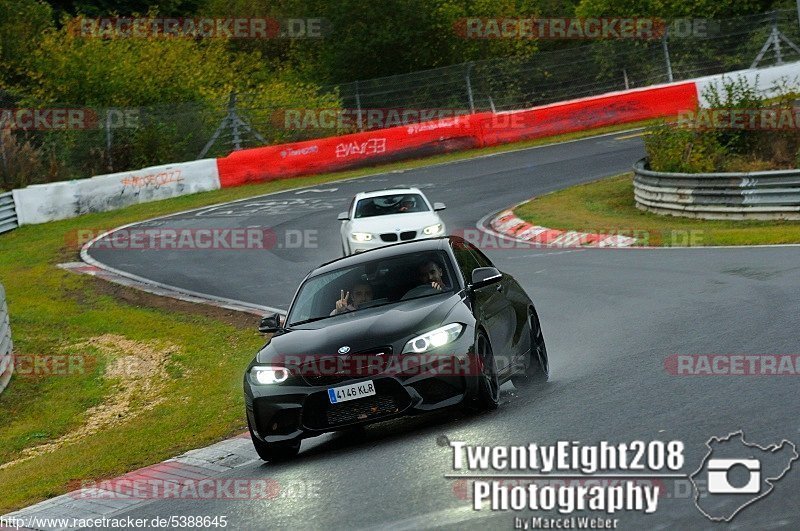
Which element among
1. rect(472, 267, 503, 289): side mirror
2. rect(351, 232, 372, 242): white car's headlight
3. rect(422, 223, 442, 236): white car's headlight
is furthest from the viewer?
rect(351, 232, 372, 242): white car's headlight

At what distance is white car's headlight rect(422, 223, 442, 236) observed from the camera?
20609mm

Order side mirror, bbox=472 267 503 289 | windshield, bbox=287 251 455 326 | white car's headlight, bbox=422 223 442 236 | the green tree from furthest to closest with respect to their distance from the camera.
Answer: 1. the green tree
2. white car's headlight, bbox=422 223 442 236
3. windshield, bbox=287 251 455 326
4. side mirror, bbox=472 267 503 289

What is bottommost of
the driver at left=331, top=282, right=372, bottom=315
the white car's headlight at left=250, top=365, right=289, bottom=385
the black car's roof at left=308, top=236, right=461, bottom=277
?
the white car's headlight at left=250, top=365, right=289, bottom=385

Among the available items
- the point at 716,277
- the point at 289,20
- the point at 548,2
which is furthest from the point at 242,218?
the point at 548,2

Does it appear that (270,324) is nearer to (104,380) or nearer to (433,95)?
(104,380)

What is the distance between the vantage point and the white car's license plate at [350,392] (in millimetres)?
9430

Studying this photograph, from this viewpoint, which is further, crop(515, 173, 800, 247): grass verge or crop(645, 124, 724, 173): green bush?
crop(645, 124, 724, 173): green bush

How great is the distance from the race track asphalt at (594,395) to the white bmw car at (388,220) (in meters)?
1.32

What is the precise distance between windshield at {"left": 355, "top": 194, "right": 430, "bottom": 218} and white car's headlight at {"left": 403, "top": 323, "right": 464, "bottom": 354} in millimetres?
11643

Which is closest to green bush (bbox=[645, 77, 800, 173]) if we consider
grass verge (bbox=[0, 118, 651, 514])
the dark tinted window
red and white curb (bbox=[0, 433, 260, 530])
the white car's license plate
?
grass verge (bbox=[0, 118, 651, 514])

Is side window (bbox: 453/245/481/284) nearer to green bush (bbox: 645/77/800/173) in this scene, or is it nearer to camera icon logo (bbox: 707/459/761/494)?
camera icon logo (bbox: 707/459/761/494)

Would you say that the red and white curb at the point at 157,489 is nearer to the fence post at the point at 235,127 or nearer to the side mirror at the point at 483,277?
the side mirror at the point at 483,277

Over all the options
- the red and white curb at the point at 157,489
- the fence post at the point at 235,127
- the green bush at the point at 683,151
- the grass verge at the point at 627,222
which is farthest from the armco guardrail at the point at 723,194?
the fence post at the point at 235,127

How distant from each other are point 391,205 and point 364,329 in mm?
11872
